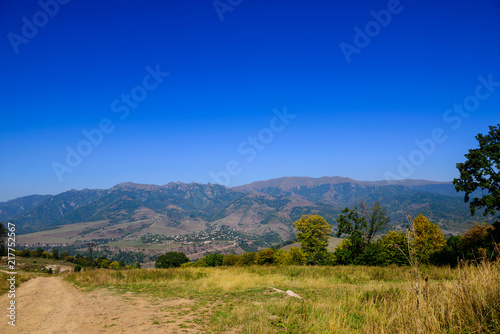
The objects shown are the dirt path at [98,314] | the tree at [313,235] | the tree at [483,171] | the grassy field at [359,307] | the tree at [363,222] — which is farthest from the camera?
the tree at [313,235]

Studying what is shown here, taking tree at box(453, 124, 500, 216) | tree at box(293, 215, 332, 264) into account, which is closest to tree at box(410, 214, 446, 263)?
tree at box(293, 215, 332, 264)

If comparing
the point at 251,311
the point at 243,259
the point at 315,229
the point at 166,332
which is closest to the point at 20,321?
the point at 166,332

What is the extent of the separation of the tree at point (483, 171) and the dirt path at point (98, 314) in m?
29.6

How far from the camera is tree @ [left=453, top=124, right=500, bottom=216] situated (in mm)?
24719

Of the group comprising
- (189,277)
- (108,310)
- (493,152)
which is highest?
(493,152)

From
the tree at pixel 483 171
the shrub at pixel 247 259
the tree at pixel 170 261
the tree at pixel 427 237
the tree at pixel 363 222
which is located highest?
the tree at pixel 483 171

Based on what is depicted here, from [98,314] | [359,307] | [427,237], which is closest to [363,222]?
[427,237]

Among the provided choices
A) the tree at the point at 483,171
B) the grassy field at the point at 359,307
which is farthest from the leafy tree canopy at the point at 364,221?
the grassy field at the point at 359,307

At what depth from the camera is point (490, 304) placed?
5.47m

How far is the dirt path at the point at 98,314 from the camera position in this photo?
8.52m

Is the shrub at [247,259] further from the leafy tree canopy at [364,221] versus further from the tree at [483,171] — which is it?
the tree at [483,171]

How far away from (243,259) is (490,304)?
7938cm

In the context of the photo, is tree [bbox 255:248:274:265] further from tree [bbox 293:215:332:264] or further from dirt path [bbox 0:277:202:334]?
dirt path [bbox 0:277:202:334]

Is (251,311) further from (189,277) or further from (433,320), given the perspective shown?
(189,277)
